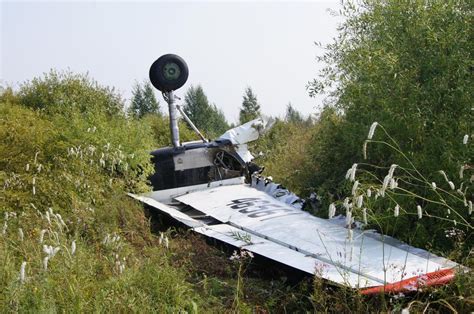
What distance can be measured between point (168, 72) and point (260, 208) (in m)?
3.33

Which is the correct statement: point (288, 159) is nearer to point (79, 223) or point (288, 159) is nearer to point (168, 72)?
point (168, 72)

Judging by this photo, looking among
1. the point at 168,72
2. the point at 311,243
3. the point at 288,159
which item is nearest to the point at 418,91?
the point at 311,243

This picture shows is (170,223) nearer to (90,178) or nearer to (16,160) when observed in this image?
(90,178)

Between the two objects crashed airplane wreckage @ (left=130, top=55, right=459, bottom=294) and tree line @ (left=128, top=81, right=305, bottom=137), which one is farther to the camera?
tree line @ (left=128, top=81, right=305, bottom=137)

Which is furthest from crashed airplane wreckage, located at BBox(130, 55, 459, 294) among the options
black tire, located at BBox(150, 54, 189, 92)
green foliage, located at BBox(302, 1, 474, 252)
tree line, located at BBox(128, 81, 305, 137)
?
tree line, located at BBox(128, 81, 305, 137)

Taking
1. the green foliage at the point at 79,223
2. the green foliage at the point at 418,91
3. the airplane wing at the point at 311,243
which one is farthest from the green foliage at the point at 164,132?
the green foliage at the point at 418,91

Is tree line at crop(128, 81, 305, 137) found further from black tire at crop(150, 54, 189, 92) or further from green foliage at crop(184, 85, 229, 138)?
black tire at crop(150, 54, 189, 92)

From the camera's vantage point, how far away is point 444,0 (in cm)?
530

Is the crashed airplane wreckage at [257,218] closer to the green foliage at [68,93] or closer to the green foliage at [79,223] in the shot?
the green foliage at [79,223]

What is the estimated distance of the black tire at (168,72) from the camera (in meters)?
8.48

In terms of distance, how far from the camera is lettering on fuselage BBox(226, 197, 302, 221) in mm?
5848

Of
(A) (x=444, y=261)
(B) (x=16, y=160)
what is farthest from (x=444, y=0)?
(B) (x=16, y=160)

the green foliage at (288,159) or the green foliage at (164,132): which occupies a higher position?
the green foliage at (164,132)

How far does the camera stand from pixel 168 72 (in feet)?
27.9
